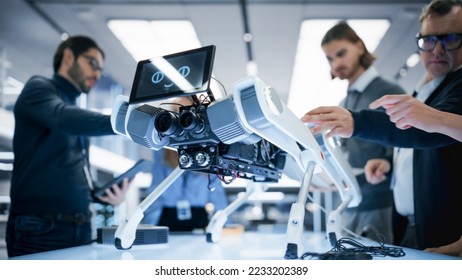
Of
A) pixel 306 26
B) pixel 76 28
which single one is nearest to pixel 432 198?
pixel 306 26

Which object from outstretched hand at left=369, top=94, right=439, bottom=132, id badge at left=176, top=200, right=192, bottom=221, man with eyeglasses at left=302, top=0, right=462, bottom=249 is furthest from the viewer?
id badge at left=176, top=200, right=192, bottom=221

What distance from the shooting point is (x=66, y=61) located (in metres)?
1.60

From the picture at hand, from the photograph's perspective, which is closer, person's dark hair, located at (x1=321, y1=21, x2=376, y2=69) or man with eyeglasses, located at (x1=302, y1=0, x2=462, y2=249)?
man with eyeglasses, located at (x1=302, y1=0, x2=462, y2=249)

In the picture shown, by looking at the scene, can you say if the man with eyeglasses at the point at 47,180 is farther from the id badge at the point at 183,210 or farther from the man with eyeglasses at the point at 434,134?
the id badge at the point at 183,210

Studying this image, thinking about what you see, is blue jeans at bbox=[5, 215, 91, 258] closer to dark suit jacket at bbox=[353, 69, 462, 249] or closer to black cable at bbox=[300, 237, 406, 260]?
black cable at bbox=[300, 237, 406, 260]

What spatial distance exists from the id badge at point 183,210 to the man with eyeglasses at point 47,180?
0.95 meters

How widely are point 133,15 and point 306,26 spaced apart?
1.11 metres

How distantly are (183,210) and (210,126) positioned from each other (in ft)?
5.49

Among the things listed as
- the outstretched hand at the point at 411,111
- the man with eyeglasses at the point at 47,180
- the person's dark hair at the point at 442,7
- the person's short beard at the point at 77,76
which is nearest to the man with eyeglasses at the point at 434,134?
the person's dark hair at the point at 442,7

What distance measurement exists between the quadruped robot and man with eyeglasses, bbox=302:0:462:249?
0.12 meters

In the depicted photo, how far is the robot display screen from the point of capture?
74 cm

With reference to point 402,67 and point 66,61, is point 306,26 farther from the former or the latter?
point 66,61

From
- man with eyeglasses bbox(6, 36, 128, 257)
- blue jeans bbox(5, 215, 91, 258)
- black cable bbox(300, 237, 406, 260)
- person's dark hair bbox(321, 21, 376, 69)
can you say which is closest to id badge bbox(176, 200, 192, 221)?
man with eyeglasses bbox(6, 36, 128, 257)

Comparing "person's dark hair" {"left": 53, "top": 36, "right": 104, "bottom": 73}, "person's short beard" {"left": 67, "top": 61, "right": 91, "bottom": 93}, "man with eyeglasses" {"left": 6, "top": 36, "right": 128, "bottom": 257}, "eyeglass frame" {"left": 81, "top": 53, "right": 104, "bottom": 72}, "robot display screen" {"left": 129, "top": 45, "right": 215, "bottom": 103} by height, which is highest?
"person's dark hair" {"left": 53, "top": 36, "right": 104, "bottom": 73}
